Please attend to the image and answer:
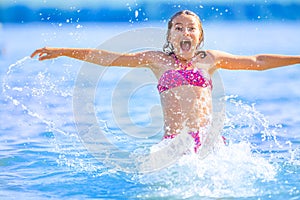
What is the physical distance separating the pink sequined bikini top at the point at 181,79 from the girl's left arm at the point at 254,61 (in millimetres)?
177

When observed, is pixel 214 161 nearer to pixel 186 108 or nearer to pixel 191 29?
pixel 186 108

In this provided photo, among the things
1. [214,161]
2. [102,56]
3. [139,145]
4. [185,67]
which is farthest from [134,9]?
[214,161]

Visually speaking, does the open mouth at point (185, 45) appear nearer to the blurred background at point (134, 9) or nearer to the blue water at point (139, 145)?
the blue water at point (139, 145)

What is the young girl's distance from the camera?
3.58 metres

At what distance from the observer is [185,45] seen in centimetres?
366

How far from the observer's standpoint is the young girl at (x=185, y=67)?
3580 millimetres

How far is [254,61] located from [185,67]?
0.42 m

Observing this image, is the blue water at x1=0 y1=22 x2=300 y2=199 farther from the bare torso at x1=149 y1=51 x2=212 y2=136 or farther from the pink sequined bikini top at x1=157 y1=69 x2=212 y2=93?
the pink sequined bikini top at x1=157 y1=69 x2=212 y2=93

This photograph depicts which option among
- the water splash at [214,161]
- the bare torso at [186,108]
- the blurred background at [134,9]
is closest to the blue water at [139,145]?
the water splash at [214,161]

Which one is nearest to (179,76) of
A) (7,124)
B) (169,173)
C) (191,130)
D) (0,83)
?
(191,130)

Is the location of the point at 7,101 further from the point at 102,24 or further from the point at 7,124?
the point at 102,24

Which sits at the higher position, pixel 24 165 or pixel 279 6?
pixel 279 6

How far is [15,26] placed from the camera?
1617 centimetres

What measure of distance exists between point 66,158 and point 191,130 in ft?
3.13
